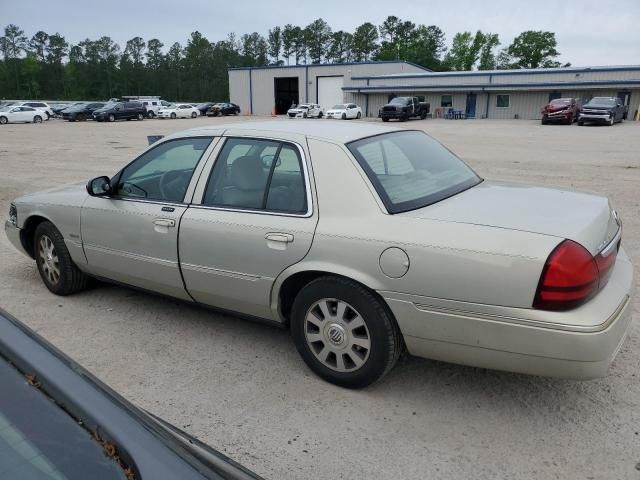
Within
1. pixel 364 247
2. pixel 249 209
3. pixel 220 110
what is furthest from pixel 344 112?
pixel 364 247

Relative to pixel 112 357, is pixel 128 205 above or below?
above

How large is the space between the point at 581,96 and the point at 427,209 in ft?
159

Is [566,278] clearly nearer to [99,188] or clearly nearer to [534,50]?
[99,188]

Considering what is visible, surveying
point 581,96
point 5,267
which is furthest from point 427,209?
point 581,96

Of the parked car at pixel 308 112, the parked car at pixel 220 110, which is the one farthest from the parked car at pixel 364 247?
the parked car at pixel 220 110

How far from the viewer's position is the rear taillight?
8.48 feet

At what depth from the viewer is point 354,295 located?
121 inches

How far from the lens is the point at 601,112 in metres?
33.6

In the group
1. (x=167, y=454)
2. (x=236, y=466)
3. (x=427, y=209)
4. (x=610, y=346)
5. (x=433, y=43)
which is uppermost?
(x=433, y=43)

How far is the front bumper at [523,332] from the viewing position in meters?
2.60

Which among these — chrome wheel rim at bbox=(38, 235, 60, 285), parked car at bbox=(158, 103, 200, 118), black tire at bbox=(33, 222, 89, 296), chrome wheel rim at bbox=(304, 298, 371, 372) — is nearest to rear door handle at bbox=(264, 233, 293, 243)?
chrome wheel rim at bbox=(304, 298, 371, 372)

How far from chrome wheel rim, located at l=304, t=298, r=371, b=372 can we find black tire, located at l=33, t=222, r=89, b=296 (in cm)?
Answer: 254

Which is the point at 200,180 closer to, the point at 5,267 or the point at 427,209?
the point at 427,209

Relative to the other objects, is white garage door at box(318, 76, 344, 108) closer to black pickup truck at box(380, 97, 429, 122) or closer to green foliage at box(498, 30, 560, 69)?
black pickup truck at box(380, 97, 429, 122)
